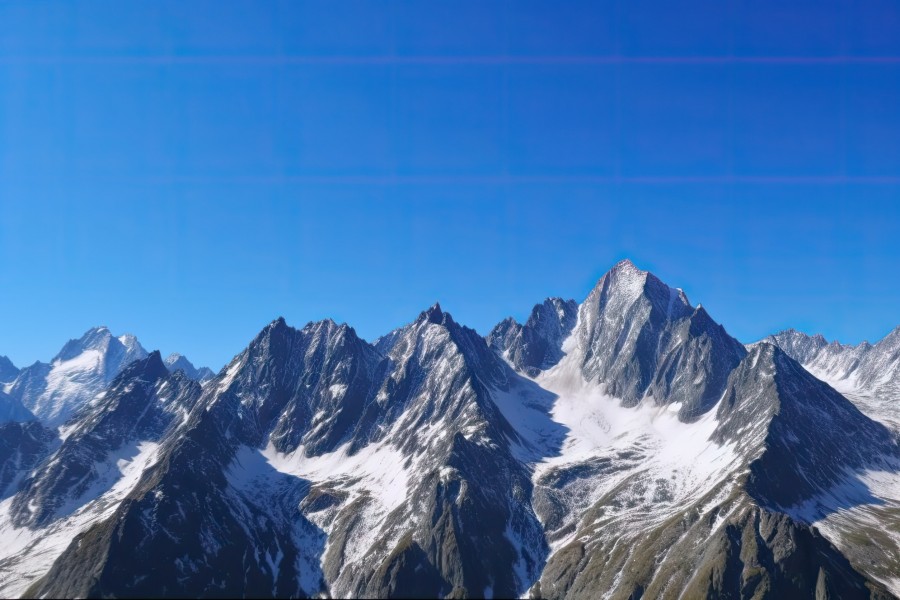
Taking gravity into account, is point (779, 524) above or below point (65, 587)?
above

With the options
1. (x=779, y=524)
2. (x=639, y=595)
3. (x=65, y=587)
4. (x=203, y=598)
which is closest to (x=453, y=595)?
(x=639, y=595)

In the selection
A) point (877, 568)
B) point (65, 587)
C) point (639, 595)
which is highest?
point (877, 568)

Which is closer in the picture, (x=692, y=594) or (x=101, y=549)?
(x=692, y=594)

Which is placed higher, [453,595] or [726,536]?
[726,536]

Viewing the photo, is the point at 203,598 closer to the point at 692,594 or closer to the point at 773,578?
the point at 692,594

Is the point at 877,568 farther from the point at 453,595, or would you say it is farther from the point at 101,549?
the point at 101,549

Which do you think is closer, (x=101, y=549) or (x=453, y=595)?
(x=453, y=595)

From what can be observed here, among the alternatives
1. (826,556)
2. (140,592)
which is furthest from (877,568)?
(140,592)

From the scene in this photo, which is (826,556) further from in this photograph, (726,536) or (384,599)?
(384,599)
